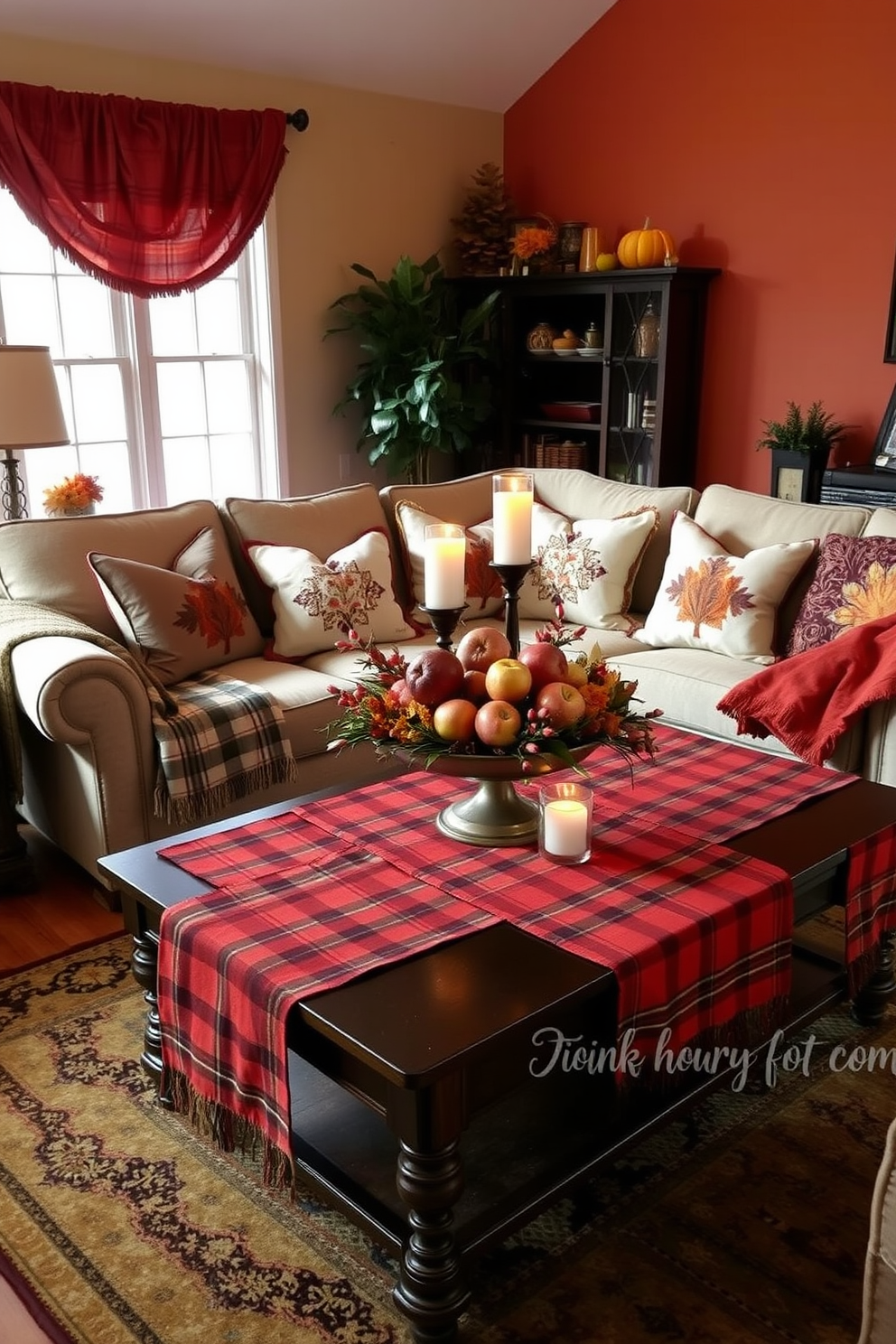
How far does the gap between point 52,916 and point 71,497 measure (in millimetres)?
1658

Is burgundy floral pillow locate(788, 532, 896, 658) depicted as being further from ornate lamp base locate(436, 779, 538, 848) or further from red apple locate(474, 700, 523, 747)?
red apple locate(474, 700, 523, 747)

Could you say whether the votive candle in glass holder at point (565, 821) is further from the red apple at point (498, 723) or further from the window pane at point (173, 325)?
the window pane at point (173, 325)

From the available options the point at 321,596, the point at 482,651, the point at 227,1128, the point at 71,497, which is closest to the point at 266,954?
the point at 227,1128

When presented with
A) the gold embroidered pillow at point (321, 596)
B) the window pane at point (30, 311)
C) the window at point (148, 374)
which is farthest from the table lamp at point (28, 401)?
the window pane at point (30, 311)

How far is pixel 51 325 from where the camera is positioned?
4734 millimetres

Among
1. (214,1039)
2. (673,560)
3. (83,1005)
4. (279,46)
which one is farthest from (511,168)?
(214,1039)

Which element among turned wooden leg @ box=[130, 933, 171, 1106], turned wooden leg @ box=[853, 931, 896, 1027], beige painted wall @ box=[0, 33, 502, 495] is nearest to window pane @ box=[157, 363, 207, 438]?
beige painted wall @ box=[0, 33, 502, 495]

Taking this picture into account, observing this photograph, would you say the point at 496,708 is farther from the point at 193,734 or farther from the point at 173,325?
the point at 173,325

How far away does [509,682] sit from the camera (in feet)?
6.43

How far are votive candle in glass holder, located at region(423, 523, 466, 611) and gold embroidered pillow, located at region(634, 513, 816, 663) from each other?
1.53m

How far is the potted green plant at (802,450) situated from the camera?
4.76m

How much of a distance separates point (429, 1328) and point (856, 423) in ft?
13.6

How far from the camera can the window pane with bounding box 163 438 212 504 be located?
5160mm

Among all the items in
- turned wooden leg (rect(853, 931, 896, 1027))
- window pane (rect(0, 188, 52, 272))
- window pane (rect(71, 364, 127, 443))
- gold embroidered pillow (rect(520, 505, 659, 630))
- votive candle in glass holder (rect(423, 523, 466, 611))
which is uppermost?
window pane (rect(0, 188, 52, 272))
